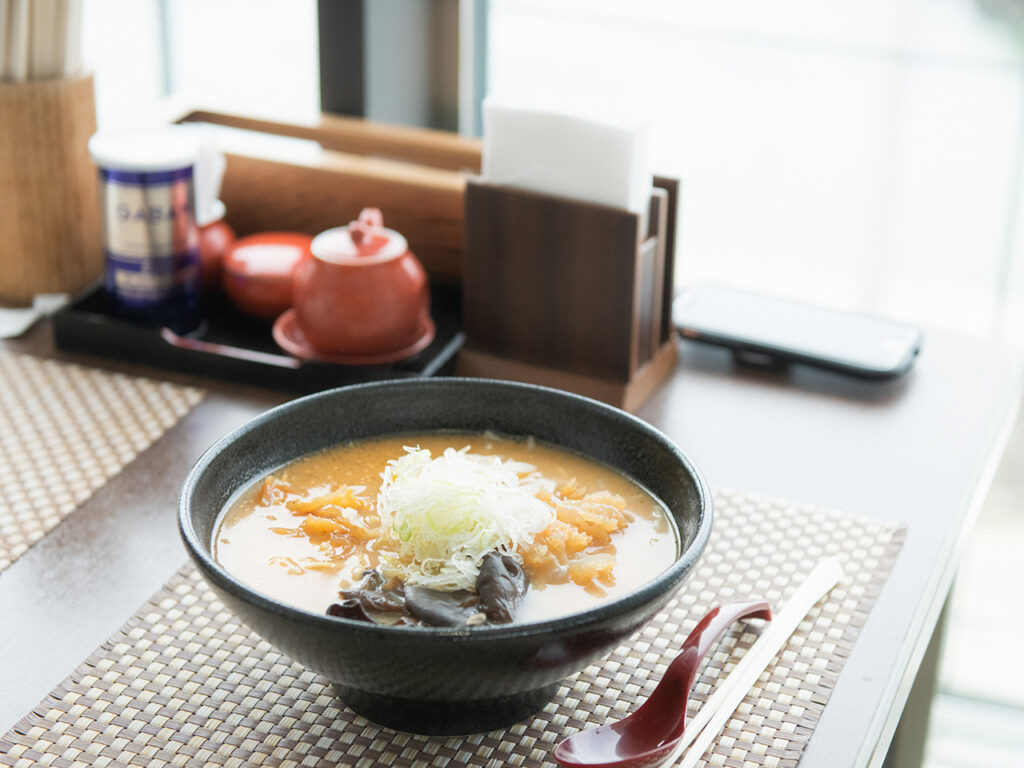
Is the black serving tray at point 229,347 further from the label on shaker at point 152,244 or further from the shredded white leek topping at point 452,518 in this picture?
the shredded white leek topping at point 452,518

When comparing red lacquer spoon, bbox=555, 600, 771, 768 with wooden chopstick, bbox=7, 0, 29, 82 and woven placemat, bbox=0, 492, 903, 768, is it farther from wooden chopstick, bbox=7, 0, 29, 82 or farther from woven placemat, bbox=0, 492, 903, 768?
wooden chopstick, bbox=7, 0, 29, 82

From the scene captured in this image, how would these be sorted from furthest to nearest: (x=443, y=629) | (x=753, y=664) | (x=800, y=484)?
1. (x=800, y=484)
2. (x=753, y=664)
3. (x=443, y=629)

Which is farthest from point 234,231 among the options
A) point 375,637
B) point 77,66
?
point 375,637

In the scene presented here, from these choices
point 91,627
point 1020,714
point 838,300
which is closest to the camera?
point 91,627

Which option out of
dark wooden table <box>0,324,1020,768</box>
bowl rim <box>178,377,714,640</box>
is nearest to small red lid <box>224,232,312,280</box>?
dark wooden table <box>0,324,1020,768</box>

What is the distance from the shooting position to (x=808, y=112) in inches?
178

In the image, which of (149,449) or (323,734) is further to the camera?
(149,449)

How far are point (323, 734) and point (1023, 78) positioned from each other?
3.59 m

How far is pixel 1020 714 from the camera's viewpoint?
2.94 metres

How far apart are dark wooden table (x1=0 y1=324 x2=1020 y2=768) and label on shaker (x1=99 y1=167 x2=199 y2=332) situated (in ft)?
0.33

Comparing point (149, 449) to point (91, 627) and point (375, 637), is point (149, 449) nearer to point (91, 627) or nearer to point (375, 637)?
point (91, 627)

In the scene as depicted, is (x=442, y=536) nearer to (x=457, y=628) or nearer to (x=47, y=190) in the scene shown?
(x=457, y=628)

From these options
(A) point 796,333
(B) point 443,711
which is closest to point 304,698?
(B) point 443,711

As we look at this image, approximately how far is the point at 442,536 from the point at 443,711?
0.14 m
